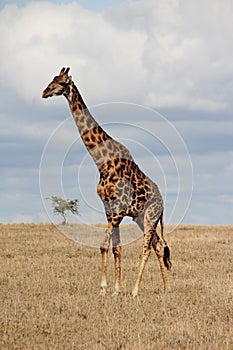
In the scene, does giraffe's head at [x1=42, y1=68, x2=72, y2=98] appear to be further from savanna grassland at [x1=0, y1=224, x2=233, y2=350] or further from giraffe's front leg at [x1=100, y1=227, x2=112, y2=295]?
savanna grassland at [x1=0, y1=224, x2=233, y2=350]

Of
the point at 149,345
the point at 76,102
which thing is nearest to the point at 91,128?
the point at 76,102

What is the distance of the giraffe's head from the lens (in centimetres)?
1273

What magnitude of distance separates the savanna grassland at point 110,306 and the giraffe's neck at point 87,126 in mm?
3003

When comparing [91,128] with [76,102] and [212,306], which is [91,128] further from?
[212,306]

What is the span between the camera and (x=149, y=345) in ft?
28.4

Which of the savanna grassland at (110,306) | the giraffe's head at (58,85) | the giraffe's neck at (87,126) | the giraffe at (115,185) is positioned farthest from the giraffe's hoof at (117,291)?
the giraffe's head at (58,85)

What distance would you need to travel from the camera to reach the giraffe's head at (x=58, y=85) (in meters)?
12.7

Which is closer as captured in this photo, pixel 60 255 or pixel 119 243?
pixel 119 243

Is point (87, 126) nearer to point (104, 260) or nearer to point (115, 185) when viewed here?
point (115, 185)

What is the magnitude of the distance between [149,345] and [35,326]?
6.60ft

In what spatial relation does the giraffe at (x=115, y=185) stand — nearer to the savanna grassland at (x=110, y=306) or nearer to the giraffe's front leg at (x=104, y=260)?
the giraffe's front leg at (x=104, y=260)

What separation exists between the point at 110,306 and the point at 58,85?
14.8ft

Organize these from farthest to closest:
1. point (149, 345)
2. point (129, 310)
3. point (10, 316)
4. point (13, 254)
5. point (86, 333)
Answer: point (13, 254) < point (129, 310) < point (10, 316) < point (86, 333) < point (149, 345)

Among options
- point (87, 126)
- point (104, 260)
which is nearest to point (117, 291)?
point (104, 260)
